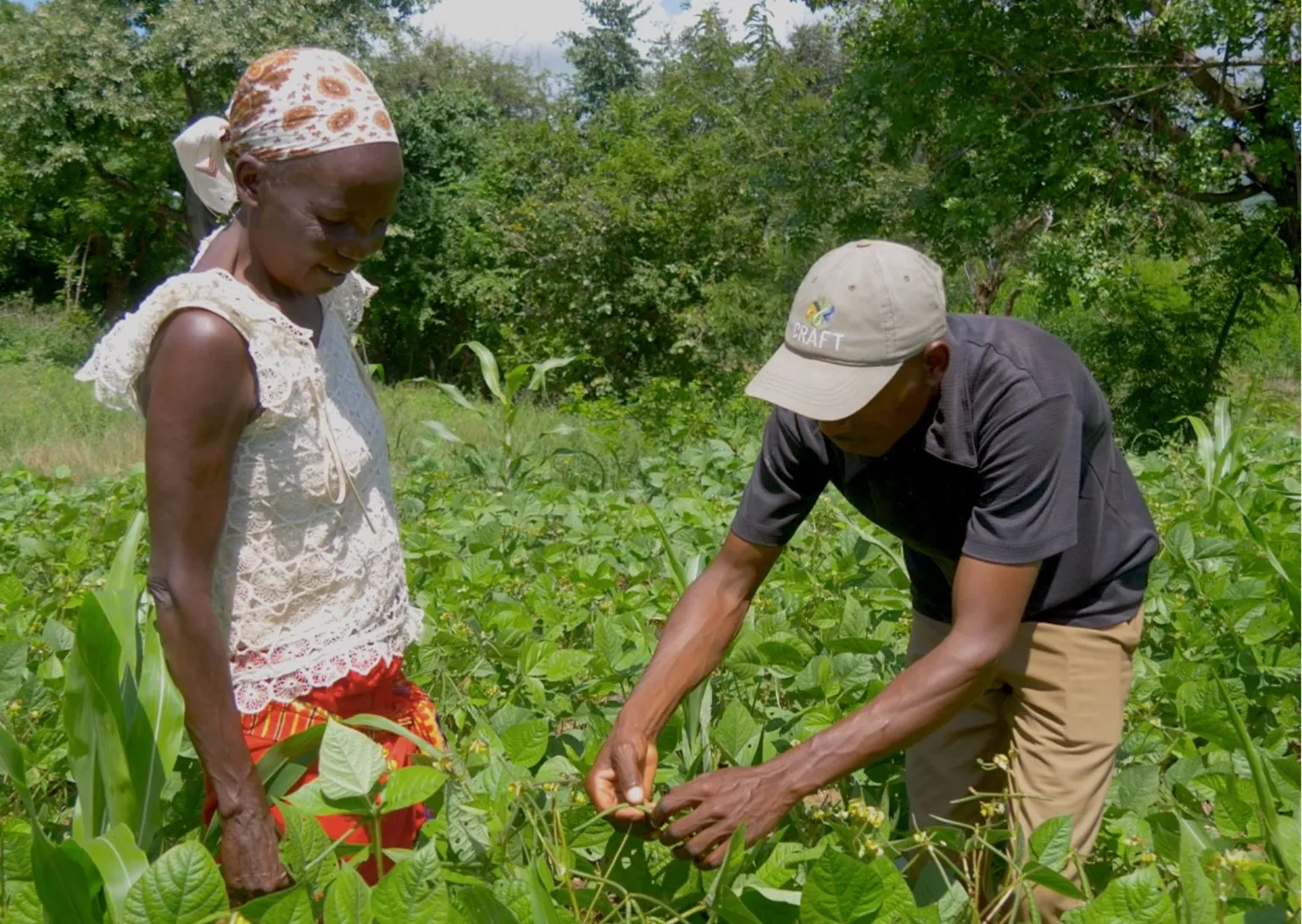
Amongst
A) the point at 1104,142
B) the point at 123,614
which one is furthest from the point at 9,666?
the point at 1104,142

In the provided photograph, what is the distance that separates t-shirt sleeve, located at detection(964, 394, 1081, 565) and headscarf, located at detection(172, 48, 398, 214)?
38.7 inches

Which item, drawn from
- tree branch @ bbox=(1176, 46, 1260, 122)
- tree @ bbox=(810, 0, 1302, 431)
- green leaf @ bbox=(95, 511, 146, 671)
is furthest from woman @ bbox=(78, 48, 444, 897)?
tree branch @ bbox=(1176, 46, 1260, 122)

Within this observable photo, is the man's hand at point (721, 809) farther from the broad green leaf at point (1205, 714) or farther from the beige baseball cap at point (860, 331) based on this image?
the broad green leaf at point (1205, 714)

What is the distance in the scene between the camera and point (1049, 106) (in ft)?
32.0

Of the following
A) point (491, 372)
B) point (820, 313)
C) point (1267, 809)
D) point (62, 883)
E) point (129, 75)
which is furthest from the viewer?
point (129, 75)

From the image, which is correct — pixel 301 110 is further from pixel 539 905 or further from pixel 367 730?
pixel 539 905

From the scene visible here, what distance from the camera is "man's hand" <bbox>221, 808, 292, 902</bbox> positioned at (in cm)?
164

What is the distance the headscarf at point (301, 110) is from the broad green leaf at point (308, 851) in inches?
33.9

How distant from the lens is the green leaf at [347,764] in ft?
4.68

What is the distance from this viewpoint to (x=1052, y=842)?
144cm

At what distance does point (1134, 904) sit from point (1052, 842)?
0.25m

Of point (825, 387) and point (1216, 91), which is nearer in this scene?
point (825, 387)

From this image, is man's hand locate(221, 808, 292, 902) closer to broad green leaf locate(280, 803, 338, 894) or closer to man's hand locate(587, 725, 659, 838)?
broad green leaf locate(280, 803, 338, 894)

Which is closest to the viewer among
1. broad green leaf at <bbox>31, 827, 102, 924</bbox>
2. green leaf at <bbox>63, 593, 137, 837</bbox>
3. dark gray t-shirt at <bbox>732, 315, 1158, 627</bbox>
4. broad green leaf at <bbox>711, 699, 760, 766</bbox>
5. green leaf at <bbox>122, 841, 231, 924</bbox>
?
green leaf at <bbox>122, 841, 231, 924</bbox>
